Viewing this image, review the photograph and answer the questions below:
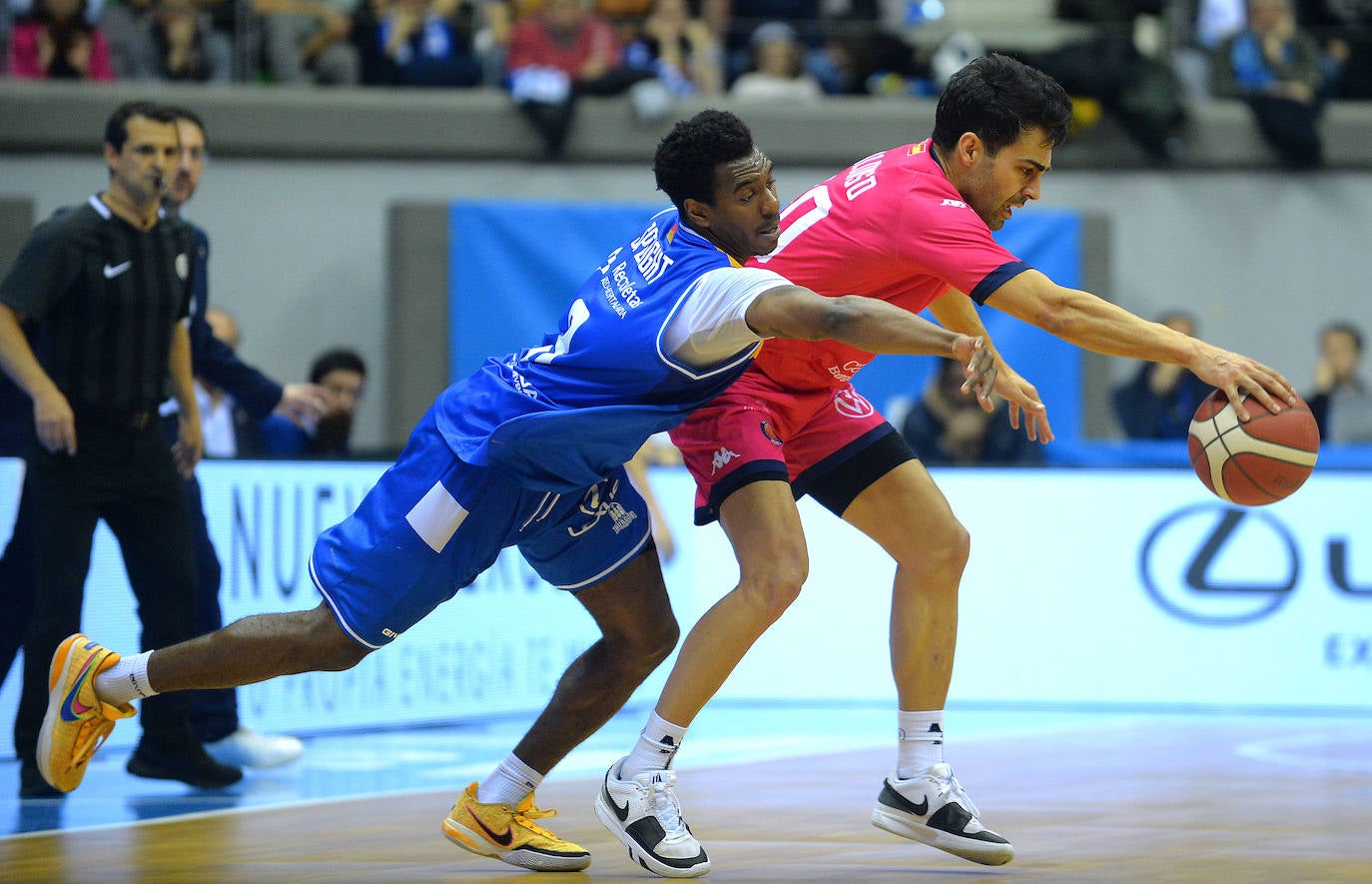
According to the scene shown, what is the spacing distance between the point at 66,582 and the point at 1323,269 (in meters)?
10.6

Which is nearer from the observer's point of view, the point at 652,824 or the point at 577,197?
the point at 652,824

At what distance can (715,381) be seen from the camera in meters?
4.14

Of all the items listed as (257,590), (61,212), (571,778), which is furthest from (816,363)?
(257,590)

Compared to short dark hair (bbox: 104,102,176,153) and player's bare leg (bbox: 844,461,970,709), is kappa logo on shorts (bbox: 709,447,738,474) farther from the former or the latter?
short dark hair (bbox: 104,102,176,153)

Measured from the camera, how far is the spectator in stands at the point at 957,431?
10.1 metres

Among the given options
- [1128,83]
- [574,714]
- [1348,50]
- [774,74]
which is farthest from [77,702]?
[1348,50]

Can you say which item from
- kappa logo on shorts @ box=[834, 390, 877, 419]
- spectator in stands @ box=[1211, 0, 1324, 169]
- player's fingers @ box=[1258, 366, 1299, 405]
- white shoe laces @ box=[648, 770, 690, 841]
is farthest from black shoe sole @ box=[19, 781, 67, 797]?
spectator in stands @ box=[1211, 0, 1324, 169]

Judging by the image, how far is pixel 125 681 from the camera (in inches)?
176

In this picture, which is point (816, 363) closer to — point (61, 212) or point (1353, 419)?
point (61, 212)

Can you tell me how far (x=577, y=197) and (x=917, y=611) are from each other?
8.64 m

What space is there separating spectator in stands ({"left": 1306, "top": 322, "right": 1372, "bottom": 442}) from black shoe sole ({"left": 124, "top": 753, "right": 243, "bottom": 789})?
7368 millimetres

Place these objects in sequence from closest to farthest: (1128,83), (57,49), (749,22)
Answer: (57,49)
(1128,83)
(749,22)

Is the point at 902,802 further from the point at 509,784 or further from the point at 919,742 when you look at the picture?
the point at 509,784

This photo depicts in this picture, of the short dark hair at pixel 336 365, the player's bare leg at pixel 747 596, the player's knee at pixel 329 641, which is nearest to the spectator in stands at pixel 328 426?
the short dark hair at pixel 336 365
